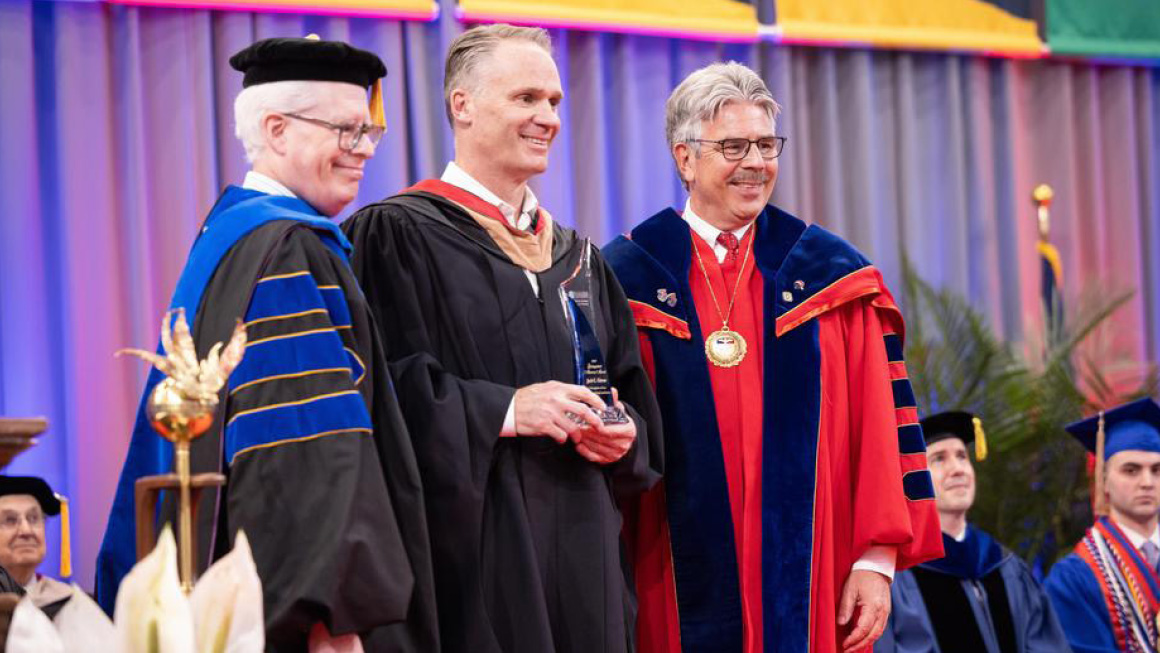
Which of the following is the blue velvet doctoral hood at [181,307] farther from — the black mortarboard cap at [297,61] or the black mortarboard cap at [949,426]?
the black mortarboard cap at [949,426]

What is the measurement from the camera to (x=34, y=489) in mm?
5746

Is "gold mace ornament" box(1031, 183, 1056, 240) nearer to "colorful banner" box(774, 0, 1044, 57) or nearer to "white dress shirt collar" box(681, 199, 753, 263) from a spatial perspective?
"colorful banner" box(774, 0, 1044, 57)

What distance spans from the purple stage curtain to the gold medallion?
3.00m

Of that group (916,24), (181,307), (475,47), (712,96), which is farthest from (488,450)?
(916,24)

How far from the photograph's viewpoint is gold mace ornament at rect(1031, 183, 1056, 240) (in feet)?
26.6

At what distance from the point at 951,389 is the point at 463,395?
4446mm

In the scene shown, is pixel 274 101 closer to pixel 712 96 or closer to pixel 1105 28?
pixel 712 96

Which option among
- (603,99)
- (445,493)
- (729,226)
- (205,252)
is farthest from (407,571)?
(603,99)

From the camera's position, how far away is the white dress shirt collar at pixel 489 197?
3.60 metres

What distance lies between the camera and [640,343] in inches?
156

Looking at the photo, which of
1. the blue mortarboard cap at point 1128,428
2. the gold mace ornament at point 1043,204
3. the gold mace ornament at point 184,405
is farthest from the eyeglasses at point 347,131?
the gold mace ornament at point 1043,204

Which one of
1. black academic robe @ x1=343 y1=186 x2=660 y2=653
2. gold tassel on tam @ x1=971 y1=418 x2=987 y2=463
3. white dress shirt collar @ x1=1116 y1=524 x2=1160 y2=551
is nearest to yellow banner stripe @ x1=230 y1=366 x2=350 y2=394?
black academic robe @ x1=343 y1=186 x2=660 y2=653

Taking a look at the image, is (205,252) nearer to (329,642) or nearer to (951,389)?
(329,642)

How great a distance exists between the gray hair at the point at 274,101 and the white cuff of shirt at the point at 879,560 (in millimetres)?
1820
